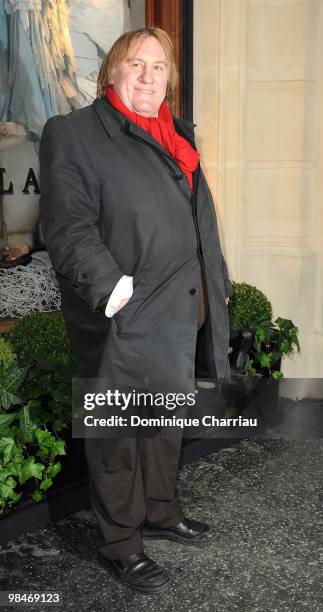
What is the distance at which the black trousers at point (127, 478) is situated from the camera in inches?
99.6

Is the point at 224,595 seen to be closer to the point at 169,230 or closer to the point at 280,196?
the point at 169,230

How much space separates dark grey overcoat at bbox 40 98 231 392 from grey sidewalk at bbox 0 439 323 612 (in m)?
0.80

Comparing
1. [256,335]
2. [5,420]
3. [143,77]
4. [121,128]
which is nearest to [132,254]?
[121,128]

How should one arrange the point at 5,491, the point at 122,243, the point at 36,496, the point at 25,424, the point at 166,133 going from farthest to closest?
the point at 36,496, the point at 25,424, the point at 5,491, the point at 166,133, the point at 122,243

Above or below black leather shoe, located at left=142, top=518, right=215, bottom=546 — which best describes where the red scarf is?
above

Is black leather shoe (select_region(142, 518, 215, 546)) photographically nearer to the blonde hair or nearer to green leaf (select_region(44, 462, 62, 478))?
green leaf (select_region(44, 462, 62, 478))

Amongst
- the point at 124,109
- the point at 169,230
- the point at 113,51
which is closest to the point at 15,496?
the point at 169,230

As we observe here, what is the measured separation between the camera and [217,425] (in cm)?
407

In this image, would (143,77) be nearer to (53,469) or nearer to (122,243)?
(122,243)

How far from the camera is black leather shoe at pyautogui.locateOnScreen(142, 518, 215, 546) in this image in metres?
2.91

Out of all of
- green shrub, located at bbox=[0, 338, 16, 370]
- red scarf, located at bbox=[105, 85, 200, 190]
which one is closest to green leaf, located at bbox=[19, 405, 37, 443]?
green shrub, located at bbox=[0, 338, 16, 370]

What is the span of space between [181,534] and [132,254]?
1286mm

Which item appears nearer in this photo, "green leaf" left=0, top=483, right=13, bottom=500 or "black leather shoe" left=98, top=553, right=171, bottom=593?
"black leather shoe" left=98, top=553, right=171, bottom=593

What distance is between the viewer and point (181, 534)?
115 inches
